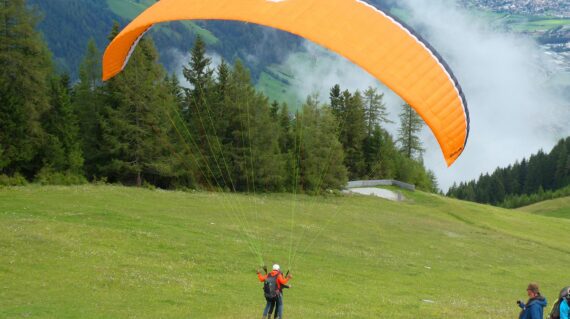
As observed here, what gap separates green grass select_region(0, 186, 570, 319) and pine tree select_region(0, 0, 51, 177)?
5.57 m

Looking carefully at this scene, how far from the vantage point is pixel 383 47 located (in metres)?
11.1

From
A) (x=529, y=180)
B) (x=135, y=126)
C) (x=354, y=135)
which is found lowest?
(x=135, y=126)

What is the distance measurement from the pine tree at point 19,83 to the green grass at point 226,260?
18.3 ft

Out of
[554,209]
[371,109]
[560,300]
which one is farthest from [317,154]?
[554,209]

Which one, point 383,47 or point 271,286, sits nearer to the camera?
point 383,47

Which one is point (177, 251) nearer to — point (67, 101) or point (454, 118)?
point (454, 118)

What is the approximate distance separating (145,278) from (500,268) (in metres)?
19.0

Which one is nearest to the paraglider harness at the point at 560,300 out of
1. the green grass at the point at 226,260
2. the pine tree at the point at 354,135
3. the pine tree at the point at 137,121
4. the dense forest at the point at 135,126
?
the green grass at the point at 226,260

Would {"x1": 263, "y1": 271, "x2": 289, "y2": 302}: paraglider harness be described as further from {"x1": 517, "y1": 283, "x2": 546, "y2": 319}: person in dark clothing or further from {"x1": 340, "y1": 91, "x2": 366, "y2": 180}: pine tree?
{"x1": 340, "y1": 91, "x2": 366, "y2": 180}: pine tree

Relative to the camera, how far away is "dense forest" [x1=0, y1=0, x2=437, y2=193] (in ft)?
117

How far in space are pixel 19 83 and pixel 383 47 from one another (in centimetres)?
3102

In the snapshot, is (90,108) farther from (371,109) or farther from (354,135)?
(371,109)

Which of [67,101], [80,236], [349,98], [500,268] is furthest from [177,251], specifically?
[349,98]

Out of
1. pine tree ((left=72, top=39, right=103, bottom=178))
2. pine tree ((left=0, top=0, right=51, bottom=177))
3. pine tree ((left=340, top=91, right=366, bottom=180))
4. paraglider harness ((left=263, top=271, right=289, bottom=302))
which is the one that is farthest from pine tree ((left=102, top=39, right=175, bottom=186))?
paraglider harness ((left=263, top=271, right=289, bottom=302))
